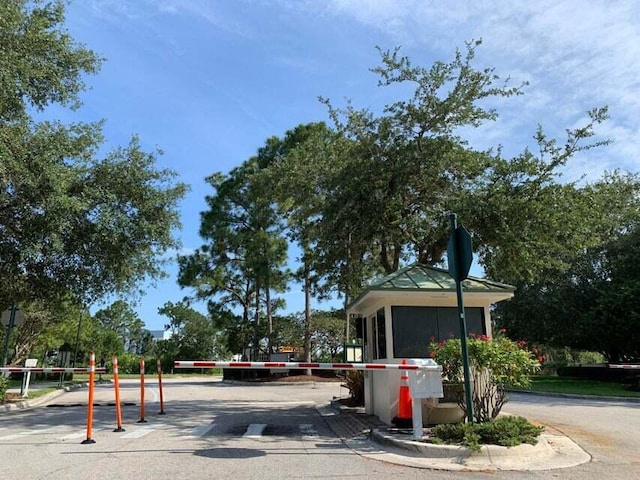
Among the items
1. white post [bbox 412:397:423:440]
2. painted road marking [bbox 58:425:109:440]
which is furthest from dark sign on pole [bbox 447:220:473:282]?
painted road marking [bbox 58:425:109:440]

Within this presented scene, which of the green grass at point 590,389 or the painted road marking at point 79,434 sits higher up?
the painted road marking at point 79,434

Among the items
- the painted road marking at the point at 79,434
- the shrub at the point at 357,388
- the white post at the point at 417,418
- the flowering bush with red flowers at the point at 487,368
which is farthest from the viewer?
the shrub at the point at 357,388

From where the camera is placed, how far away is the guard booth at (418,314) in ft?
→ 33.1

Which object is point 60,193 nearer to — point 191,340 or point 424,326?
point 424,326

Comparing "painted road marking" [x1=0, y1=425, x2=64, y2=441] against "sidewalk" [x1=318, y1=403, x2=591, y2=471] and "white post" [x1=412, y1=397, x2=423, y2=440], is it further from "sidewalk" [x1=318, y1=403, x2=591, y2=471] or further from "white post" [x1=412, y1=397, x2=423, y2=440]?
"white post" [x1=412, y1=397, x2=423, y2=440]

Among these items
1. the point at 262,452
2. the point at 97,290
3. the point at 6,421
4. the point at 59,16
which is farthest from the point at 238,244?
the point at 262,452

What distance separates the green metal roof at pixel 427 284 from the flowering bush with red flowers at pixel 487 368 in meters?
1.67

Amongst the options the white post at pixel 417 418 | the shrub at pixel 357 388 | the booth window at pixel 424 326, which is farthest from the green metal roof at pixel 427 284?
the shrub at pixel 357 388

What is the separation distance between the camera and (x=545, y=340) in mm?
32969

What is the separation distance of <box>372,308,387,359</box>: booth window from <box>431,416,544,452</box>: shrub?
2969 millimetres

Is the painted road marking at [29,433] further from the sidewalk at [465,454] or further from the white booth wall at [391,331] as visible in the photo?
the white booth wall at [391,331]

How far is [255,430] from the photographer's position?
10.2 meters

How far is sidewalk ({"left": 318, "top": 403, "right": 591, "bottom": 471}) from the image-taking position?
22.1 ft

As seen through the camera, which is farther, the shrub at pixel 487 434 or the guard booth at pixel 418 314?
the guard booth at pixel 418 314
